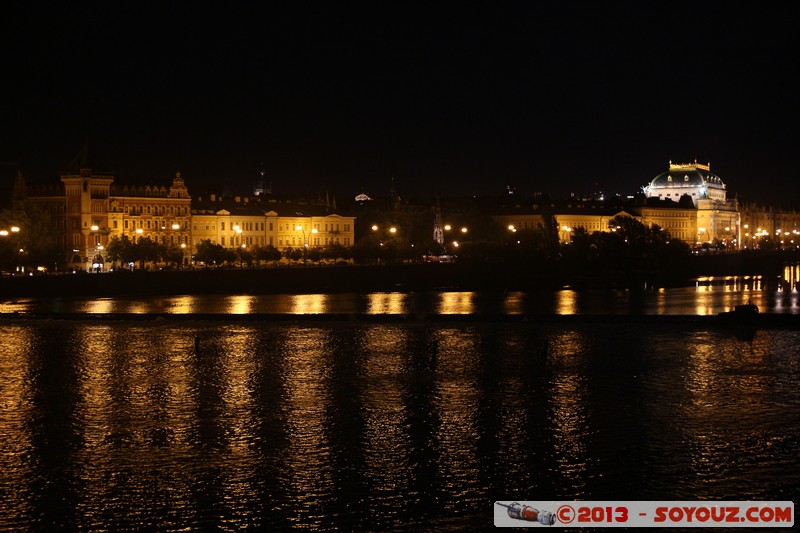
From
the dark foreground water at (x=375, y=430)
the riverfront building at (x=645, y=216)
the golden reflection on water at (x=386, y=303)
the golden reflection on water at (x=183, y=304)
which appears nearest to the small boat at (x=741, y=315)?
the dark foreground water at (x=375, y=430)

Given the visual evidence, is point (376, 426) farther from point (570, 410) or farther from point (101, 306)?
point (101, 306)

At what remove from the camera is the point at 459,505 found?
587 inches

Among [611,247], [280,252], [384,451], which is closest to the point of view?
[384,451]

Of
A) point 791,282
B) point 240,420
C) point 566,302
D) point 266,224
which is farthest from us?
point 266,224

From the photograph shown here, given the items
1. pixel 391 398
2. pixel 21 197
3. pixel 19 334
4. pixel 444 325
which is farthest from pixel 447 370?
pixel 21 197

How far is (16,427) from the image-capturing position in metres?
20.0

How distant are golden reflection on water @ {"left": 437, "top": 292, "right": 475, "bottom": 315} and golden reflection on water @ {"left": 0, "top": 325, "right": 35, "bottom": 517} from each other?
2418 centimetres

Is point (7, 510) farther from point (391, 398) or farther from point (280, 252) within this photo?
point (280, 252)

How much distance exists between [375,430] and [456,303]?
132ft

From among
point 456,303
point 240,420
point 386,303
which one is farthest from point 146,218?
point 240,420

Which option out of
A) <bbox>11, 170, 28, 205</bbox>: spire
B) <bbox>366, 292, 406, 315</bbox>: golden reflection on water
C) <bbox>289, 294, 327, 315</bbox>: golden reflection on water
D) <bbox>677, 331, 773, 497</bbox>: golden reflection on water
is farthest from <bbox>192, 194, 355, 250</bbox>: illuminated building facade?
<bbox>677, 331, 773, 497</bbox>: golden reflection on water

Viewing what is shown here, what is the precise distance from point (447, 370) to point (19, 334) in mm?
17501

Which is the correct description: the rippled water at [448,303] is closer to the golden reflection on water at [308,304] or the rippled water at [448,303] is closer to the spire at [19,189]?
the golden reflection on water at [308,304]

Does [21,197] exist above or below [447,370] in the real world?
above
